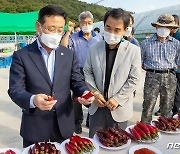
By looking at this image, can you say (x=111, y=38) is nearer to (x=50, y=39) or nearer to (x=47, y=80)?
(x=50, y=39)

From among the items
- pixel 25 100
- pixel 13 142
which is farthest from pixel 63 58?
pixel 13 142

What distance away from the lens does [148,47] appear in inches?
131

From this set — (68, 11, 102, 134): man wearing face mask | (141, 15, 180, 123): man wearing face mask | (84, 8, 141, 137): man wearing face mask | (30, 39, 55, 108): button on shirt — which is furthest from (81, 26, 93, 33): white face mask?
(30, 39, 55, 108): button on shirt

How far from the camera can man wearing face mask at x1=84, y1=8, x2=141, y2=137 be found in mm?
2166

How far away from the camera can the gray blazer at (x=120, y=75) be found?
2213 millimetres

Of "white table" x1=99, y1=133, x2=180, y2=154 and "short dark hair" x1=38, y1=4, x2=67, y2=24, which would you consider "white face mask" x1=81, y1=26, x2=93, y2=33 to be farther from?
"white table" x1=99, y1=133, x2=180, y2=154

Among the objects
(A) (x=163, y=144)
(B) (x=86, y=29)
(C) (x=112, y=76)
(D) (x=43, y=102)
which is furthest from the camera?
(B) (x=86, y=29)

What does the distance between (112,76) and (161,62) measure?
137 centimetres

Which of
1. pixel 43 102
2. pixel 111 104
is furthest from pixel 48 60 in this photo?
pixel 111 104

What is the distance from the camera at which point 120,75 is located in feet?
7.30

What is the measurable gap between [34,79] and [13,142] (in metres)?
2.25

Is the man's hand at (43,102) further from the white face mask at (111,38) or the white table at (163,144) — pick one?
the white face mask at (111,38)

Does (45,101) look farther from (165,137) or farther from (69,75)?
(165,137)

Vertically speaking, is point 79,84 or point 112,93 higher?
point 79,84
